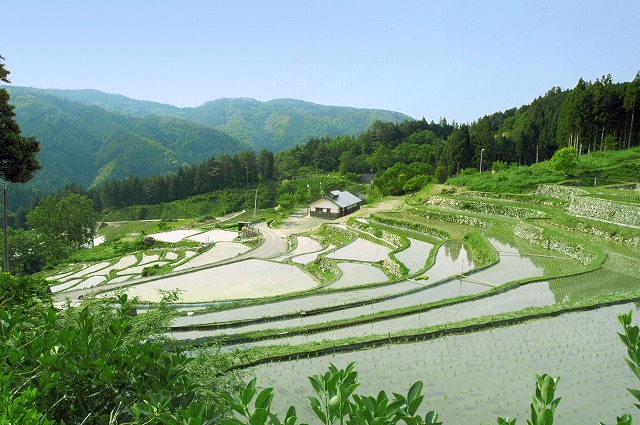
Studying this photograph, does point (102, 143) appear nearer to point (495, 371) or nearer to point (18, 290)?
point (18, 290)

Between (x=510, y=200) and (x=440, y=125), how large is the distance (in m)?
65.9

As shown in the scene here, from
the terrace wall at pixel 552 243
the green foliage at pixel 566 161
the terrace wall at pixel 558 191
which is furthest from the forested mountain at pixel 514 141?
the terrace wall at pixel 552 243

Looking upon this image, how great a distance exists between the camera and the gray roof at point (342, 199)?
50.3 metres

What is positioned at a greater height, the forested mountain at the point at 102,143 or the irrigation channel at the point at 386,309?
the forested mountain at the point at 102,143

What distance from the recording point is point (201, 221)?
59.0 metres

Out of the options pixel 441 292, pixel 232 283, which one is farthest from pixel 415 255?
pixel 232 283

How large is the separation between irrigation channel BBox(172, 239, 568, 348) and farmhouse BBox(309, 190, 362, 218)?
3102 cm

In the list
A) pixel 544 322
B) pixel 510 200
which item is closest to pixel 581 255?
pixel 544 322

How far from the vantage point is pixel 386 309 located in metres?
14.1

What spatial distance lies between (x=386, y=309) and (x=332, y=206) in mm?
35929

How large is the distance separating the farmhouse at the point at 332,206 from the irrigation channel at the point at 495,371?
38.2 metres

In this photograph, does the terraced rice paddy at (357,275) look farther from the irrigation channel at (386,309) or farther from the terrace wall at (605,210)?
the terrace wall at (605,210)

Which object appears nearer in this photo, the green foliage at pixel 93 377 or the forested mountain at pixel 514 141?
the green foliage at pixel 93 377

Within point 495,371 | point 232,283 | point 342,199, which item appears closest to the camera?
point 495,371
